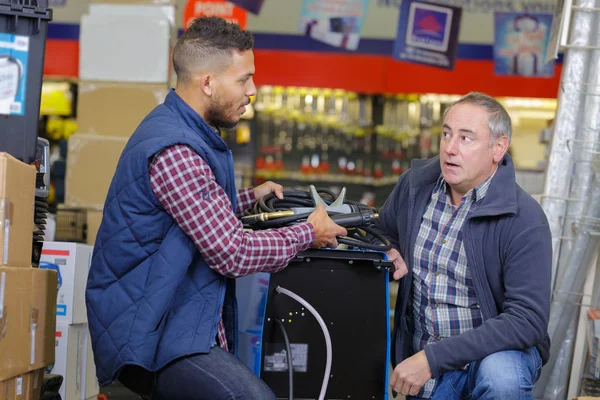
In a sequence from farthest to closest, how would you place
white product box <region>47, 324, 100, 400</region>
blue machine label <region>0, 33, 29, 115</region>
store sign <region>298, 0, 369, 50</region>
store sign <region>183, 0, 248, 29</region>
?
store sign <region>298, 0, 369, 50</region> → store sign <region>183, 0, 248, 29</region> → white product box <region>47, 324, 100, 400</region> → blue machine label <region>0, 33, 29, 115</region>

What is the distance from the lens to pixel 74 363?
3.58 m

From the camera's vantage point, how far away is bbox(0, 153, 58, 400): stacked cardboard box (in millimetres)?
2078

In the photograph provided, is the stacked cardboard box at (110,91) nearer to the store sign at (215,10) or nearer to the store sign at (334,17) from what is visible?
the store sign at (215,10)

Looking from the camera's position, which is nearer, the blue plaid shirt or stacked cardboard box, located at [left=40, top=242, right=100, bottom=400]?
the blue plaid shirt

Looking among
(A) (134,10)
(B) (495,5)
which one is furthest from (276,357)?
(B) (495,5)

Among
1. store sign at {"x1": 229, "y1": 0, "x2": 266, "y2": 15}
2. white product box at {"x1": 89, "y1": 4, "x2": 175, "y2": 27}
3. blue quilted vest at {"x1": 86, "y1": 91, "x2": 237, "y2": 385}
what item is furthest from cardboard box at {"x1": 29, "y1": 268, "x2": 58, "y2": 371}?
store sign at {"x1": 229, "y1": 0, "x2": 266, "y2": 15}

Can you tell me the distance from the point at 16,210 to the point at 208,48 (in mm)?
726

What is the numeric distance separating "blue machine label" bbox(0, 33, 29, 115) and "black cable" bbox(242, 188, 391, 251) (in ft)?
2.57

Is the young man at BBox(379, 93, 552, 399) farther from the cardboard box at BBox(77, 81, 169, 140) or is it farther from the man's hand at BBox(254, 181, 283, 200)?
the cardboard box at BBox(77, 81, 169, 140)

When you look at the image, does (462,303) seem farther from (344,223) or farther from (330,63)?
(330,63)

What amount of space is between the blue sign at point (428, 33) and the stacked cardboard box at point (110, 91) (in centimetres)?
281

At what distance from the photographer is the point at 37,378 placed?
2.35m

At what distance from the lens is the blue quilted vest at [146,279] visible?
6.98 ft

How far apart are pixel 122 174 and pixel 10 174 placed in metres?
0.30
